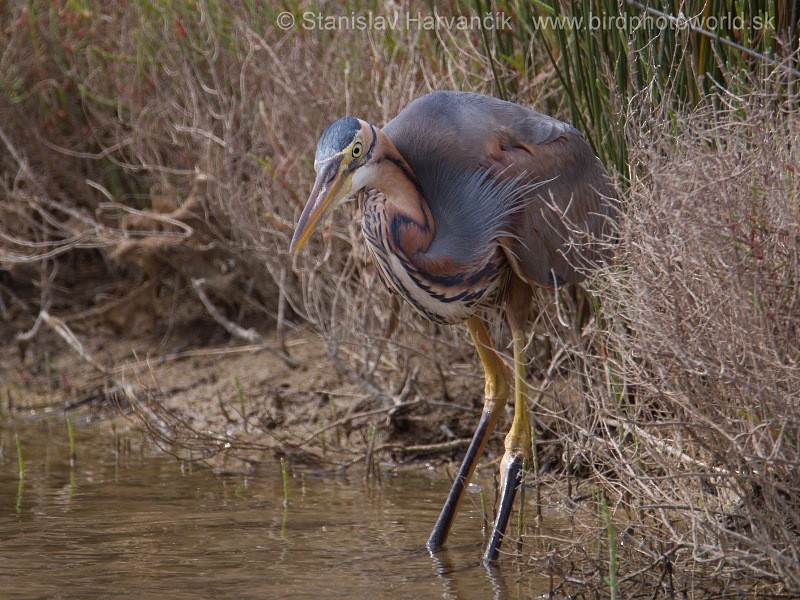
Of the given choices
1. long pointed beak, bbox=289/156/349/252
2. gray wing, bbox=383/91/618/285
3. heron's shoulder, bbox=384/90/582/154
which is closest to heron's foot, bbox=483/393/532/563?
gray wing, bbox=383/91/618/285

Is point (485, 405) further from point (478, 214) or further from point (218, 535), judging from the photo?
point (218, 535)

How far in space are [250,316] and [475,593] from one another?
385 centimetres

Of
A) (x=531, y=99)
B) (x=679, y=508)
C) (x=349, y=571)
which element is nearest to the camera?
(x=679, y=508)

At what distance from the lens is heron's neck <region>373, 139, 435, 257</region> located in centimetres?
429

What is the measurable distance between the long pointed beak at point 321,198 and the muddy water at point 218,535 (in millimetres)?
1172

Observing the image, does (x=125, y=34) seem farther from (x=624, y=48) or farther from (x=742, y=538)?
(x=742, y=538)

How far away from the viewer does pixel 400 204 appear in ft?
14.2

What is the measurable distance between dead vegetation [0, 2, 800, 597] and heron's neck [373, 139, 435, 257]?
0.59 m

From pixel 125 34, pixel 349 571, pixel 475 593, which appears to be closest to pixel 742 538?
pixel 475 593

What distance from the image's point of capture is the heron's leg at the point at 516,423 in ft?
14.7

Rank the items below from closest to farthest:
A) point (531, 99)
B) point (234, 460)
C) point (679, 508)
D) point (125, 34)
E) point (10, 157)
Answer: point (679, 508) < point (531, 99) < point (234, 460) < point (125, 34) < point (10, 157)

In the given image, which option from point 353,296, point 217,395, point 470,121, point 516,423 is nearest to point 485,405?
point 516,423

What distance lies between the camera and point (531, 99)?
5523mm

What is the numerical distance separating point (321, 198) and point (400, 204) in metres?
0.45
